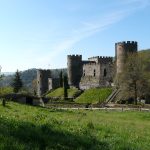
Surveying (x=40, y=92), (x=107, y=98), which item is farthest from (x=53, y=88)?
(x=107, y=98)

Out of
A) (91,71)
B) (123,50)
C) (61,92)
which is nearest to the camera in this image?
(123,50)

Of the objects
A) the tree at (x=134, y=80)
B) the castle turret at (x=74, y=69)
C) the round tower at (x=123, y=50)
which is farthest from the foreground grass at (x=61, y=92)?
the tree at (x=134, y=80)

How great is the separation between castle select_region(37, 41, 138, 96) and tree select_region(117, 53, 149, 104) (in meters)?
9.32

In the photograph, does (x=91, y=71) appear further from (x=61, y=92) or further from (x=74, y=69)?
(x=61, y=92)

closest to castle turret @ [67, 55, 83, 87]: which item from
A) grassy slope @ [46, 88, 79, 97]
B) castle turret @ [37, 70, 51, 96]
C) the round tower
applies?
grassy slope @ [46, 88, 79, 97]

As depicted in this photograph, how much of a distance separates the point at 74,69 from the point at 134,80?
3950 cm

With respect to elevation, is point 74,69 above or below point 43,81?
above

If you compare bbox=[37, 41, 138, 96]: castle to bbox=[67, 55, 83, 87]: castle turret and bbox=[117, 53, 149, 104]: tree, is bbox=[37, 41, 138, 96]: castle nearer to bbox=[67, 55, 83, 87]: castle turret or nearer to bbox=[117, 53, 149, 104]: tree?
bbox=[67, 55, 83, 87]: castle turret

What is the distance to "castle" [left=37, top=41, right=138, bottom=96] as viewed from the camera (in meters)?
94.5

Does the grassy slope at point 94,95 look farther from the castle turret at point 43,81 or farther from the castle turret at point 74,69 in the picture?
the castle turret at point 43,81

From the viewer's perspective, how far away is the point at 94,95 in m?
94.3

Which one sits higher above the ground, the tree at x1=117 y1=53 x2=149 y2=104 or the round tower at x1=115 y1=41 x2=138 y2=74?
the round tower at x1=115 y1=41 x2=138 y2=74

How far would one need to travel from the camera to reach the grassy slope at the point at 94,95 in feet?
298

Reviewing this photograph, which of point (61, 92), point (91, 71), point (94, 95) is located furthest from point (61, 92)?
point (94, 95)
